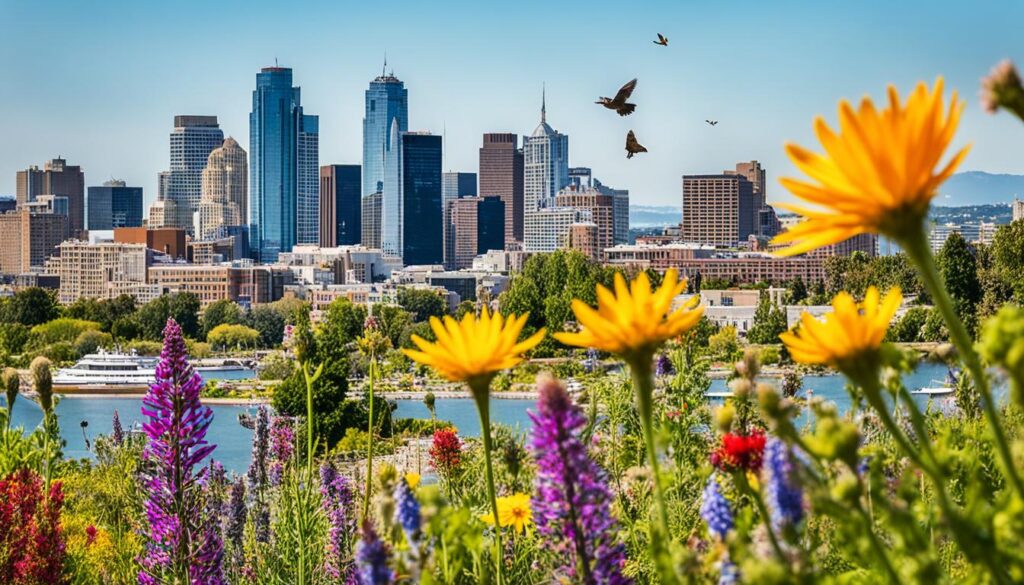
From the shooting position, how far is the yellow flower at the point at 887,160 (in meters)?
1.08

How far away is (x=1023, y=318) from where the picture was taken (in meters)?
1.06

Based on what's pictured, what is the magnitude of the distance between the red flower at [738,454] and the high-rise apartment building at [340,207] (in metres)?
143

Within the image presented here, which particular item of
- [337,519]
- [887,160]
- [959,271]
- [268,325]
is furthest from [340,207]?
[887,160]

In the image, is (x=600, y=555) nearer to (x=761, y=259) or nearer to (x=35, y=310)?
(x=35, y=310)

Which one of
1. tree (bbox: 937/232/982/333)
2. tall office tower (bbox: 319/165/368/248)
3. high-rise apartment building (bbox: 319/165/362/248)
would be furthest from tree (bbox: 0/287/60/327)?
tall office tower (bbox: 319/165/368/248)

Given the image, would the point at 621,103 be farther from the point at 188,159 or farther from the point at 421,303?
the point at 188,159

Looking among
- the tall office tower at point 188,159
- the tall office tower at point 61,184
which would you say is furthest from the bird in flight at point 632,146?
the tall office tower at point 188,159

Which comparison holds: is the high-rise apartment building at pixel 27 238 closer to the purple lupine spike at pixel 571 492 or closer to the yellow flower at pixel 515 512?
the yellow flower at pixel 515 512

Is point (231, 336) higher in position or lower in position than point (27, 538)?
lower

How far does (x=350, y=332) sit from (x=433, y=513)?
4445cm

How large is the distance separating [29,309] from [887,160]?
5870 cm

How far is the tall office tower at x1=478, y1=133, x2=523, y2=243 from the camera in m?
144

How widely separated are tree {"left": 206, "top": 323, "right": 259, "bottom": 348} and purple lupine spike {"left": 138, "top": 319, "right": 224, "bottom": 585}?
53942mm

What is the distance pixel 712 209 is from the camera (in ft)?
382
